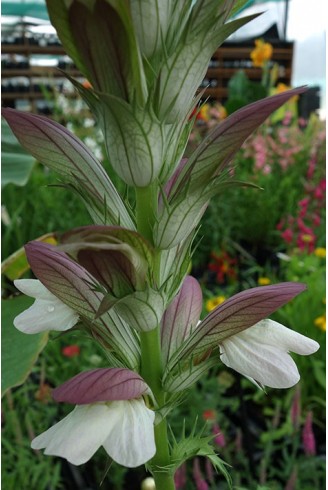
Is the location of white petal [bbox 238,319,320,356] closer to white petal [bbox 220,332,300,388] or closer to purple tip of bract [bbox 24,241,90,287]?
white petal [bbox 220,332,300,388]

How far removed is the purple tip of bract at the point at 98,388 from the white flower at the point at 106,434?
0.03 feet

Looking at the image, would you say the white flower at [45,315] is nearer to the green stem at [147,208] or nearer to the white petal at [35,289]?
the white petal at [35,289]

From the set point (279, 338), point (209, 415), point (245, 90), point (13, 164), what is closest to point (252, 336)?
point (279, 338)

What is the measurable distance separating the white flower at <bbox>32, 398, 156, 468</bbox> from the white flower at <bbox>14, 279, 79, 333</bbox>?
10cm

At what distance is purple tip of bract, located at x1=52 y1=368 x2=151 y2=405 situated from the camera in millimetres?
407

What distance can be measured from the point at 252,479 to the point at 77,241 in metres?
1.24

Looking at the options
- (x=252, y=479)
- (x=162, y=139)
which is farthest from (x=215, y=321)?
(x=252, y=479)

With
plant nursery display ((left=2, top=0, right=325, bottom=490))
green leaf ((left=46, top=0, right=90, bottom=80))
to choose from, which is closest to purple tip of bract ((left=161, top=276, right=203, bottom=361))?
plant nursery display ((left=2, top=0, right=325, bottom=490))

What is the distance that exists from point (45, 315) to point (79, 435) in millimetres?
142

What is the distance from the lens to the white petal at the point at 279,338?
0.49m

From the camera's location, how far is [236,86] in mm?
4035

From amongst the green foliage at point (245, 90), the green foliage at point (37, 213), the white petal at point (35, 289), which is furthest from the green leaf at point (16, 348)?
the green foliage at point (245, 90)

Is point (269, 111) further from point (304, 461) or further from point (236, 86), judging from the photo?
point (236, 86)

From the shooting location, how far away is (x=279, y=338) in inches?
19.5
